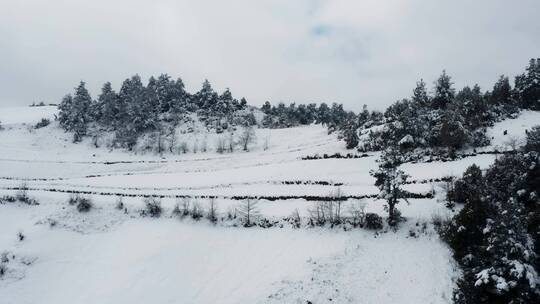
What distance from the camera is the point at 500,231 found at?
76.8ft

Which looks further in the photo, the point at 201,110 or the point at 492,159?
the point at 201,110

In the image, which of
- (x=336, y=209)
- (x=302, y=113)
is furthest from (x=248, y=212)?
(x=302, y=113)

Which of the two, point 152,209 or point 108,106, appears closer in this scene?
point 152,209

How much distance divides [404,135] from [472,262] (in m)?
35.8

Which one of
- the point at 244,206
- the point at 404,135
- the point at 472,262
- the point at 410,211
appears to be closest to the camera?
the point at 472,262

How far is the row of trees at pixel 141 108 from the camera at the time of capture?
94.6 metres

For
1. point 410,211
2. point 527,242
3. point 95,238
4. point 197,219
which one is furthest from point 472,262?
point 95,238

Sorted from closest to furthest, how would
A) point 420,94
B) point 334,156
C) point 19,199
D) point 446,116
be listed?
Result: point 19,199, point 446,116, point 334,156, point 420,94

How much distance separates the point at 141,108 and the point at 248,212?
62761 millimetres

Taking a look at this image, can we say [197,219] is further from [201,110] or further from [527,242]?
[201,110]

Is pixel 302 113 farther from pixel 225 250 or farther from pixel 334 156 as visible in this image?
pixel 225 250

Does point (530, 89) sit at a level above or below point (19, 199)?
above

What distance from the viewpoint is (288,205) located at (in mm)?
44250

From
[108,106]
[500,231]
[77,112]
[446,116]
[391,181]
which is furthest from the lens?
[108,106]
